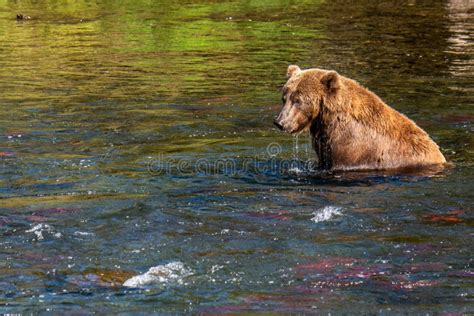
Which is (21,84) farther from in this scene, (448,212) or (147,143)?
(448,212)

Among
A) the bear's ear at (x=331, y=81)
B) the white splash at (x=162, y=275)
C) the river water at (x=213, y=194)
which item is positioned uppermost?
the bear's ear at (x=331, y=81)

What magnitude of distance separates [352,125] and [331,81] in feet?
2.11

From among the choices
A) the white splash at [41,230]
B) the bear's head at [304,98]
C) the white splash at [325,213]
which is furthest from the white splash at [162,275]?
the bear's head at [304,98]

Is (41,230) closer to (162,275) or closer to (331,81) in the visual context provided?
(162,275)

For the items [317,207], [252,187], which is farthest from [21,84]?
[317,207]

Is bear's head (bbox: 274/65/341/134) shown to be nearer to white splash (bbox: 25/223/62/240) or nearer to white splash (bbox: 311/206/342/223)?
white splash (bbox: 311/206/342/223)

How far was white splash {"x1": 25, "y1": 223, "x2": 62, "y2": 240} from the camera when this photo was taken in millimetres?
8953

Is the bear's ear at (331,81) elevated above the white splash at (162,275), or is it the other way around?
the bear's ear at (331,81)

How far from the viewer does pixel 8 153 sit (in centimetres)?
1300

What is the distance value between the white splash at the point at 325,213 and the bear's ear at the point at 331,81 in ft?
7.01

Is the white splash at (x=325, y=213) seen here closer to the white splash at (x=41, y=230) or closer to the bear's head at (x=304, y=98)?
the bear's head at (x=304, y=98)

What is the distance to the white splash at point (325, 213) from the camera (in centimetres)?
955

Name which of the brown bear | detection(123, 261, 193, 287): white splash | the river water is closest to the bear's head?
the brown bear

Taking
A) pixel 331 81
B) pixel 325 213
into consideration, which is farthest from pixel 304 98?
pixel 325 213
